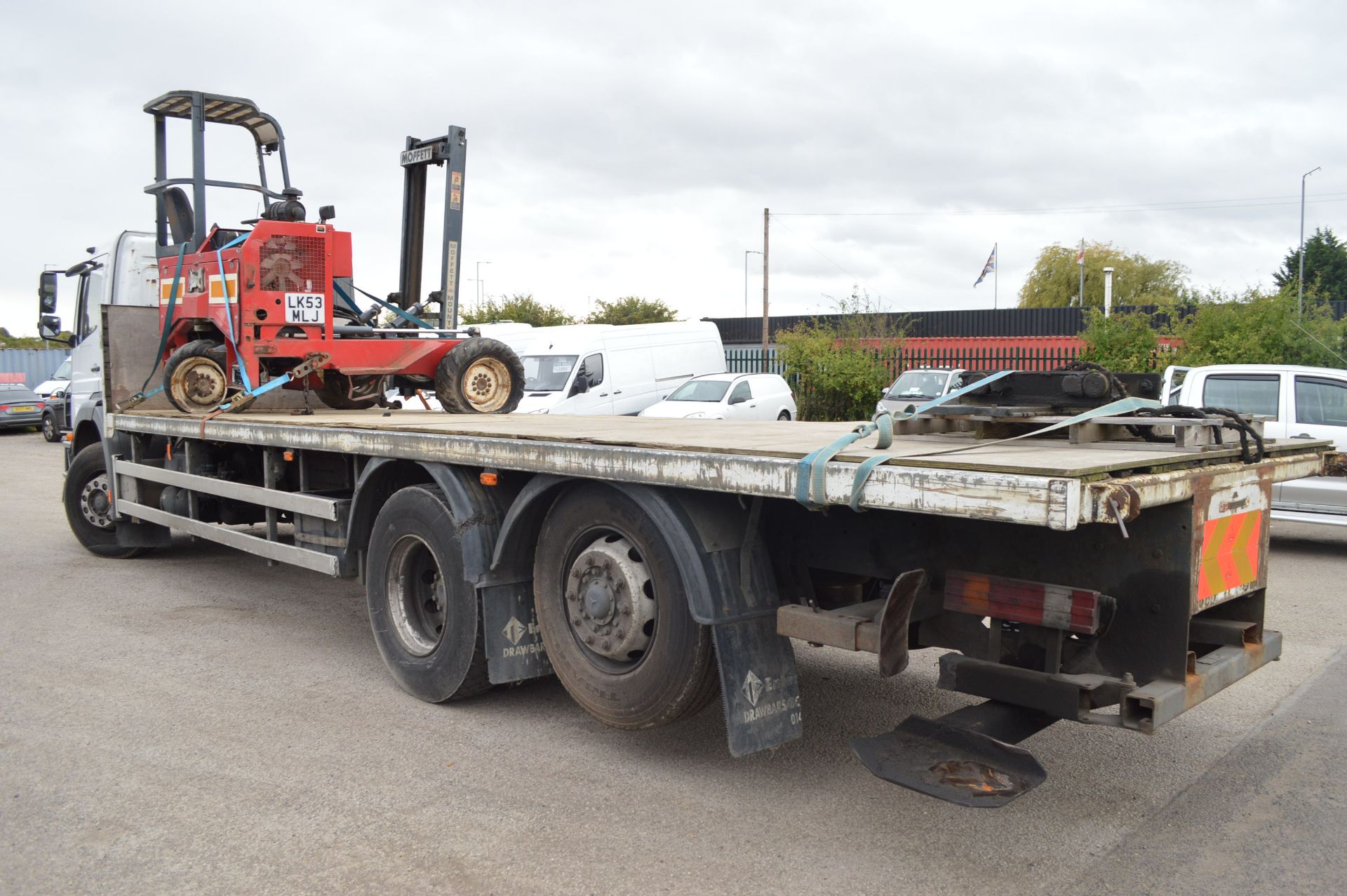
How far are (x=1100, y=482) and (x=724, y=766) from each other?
89.2 inches

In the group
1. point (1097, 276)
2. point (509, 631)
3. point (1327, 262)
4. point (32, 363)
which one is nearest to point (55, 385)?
point (32, 363)

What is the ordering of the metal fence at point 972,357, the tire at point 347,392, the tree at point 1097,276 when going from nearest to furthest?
the tire at point 347,392
the metal fence at point 972,357
the tree at point 1097,276

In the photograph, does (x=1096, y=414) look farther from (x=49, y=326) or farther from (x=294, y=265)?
(x=49, y=326)

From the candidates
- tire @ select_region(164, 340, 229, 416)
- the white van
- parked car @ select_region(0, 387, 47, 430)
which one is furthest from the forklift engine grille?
parked car @ select_region(0, 387, 47, 430)

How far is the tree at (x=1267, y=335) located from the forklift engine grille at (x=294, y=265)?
14192mm

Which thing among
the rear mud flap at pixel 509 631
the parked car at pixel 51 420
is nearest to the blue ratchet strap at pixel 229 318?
the rear mud flap at pixel 509 631

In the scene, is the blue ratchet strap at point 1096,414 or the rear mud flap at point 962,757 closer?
the rear mud flap at point 962,757

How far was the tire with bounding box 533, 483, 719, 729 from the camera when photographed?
4270 mm

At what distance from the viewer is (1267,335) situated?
17109 millimetres

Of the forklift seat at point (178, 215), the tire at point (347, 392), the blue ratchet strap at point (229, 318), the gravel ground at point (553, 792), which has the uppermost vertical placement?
the forklift seat at point (178, 215)

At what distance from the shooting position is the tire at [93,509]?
9.66 meters

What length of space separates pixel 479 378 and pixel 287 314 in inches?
62.5

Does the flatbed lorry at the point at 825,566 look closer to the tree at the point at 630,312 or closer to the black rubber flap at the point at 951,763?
the black rubber flap at the point at 951,763

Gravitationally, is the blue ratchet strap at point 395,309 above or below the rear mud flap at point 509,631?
above
